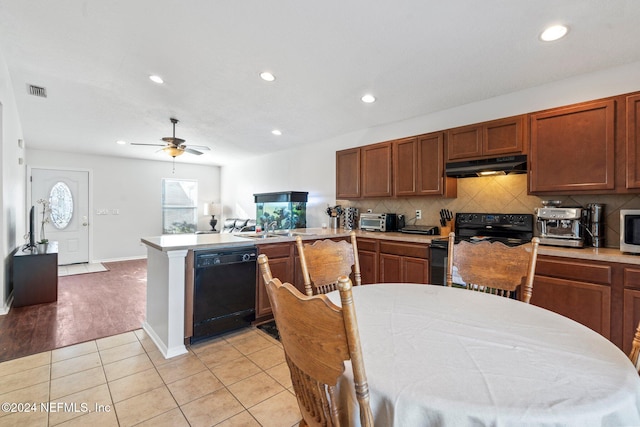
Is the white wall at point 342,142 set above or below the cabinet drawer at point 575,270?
above

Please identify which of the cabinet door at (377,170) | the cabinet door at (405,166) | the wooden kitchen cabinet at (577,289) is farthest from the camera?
the cabinet door at (377,170)

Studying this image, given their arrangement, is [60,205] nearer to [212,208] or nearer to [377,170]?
[212,208]

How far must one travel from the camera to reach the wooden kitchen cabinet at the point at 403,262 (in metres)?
3.12

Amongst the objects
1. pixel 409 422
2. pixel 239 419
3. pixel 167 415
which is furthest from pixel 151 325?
pixel 409 422

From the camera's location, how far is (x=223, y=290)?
2.73 m

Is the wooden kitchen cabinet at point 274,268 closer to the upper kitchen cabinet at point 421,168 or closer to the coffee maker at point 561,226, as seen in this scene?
the upper kitchen cabinet at point 421,168

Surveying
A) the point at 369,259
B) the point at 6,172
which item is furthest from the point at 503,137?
the point at 6,172

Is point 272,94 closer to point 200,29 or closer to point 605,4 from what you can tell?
point 200,29

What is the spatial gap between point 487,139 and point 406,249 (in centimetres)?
145

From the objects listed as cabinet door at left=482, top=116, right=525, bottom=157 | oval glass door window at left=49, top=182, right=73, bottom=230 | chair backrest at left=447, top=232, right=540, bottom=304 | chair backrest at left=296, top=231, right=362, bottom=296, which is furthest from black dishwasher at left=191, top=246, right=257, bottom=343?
oval glass door window at left=49, top=182, right=73, bottom=230

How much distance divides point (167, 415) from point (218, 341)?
0.96 m

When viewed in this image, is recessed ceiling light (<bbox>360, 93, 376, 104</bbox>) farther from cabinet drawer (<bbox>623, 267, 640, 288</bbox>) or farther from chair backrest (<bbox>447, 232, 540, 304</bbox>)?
cabinet drawer (<bbox>623, 267, 640, 288</bbox>)

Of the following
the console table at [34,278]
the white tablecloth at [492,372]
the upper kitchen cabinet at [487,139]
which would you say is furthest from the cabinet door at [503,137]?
the console table at [34,278]

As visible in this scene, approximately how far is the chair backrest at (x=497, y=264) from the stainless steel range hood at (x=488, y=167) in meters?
1.48
